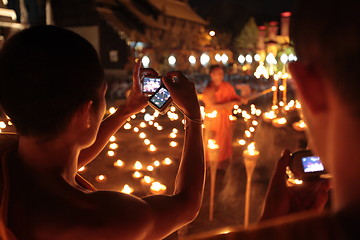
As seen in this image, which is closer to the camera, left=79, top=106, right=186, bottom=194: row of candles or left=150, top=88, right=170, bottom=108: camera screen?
left=150, top=88, right=170, bottom=108: camera screen

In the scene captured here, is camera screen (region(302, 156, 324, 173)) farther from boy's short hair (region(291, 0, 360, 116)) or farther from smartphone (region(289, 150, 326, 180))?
Result: boy's short hair (region(291, 0, 360, 116))

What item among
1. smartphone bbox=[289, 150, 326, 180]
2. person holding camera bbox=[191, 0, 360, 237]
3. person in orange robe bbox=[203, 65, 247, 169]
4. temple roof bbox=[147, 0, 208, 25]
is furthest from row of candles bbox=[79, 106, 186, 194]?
temple roof bbox=[147, 0, 208, 25]

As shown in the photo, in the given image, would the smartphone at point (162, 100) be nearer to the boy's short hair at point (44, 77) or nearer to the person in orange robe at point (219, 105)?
the boy's short hair at point (44, 77)

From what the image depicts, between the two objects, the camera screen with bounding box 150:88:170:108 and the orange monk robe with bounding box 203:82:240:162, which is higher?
the camera screen with bounding box 150:88:170:108

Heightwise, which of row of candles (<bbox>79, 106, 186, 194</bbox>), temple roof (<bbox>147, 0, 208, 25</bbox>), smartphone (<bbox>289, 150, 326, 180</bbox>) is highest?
temple roof (<bbox>147, 0, 208, 25</bbox>)

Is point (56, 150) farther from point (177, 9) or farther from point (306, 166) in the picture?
point (177, 9)

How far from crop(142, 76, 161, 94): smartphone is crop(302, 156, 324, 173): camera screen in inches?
29.5

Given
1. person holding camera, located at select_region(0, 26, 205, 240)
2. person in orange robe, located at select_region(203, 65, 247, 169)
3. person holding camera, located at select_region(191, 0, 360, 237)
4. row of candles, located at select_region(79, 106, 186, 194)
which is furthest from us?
person in orange robe, located at select_region(203, 65, 247, 169)

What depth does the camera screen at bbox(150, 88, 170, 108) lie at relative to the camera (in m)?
1.61

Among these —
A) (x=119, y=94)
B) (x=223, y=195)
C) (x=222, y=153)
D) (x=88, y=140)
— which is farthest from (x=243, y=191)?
(x=119, y=94)

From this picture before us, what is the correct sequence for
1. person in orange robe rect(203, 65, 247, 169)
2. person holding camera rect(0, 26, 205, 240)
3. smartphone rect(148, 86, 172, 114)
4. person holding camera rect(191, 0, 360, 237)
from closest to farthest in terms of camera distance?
person holding camera rect(191, 0, 360, 237)
person holding camera rect(0, 26, 205, 240)
smartphone rect(148, 86, 172, 114)
person in orange robe rect(203, 65, 247, 169)

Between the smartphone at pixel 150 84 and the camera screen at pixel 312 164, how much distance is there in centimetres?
75

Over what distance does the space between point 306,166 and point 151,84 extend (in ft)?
2.62

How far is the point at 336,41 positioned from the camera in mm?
677
